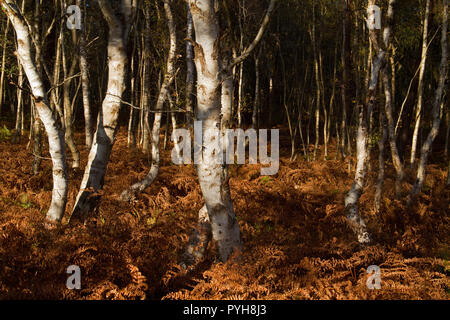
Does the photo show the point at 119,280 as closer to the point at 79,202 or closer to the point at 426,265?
the point at 79,202

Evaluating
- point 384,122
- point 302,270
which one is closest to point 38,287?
point 302,270

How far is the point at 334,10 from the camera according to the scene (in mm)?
14797

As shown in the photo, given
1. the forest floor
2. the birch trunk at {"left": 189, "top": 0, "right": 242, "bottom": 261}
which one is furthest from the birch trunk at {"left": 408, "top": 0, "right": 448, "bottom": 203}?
the birch trunk at {"left": 189, "top": 0, "right": 242, "bottom": 261}

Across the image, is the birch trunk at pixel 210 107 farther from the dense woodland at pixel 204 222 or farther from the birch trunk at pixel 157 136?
the birch trunk at pixel 157 136

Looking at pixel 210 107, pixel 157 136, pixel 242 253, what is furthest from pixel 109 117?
pixel 157 136

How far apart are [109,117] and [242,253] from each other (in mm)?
2963

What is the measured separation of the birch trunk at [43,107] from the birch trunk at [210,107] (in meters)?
2.56

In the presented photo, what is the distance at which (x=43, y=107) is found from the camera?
5.39 metres

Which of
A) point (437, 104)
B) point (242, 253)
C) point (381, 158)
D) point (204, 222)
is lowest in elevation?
point (242, 253)

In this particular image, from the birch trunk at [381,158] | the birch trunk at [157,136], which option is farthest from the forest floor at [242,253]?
the birch trunk at [157,136]

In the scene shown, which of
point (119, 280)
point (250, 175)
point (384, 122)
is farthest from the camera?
point (250, 175)

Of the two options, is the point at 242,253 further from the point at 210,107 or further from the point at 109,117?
the point at 109,117

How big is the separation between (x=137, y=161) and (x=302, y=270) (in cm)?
828

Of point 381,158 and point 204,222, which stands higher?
point 381,158
